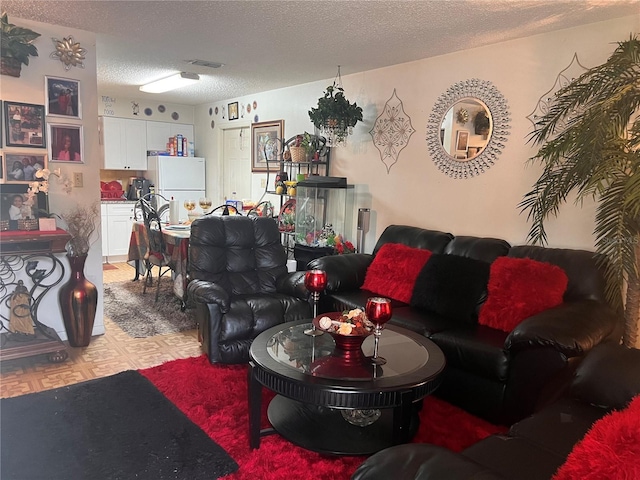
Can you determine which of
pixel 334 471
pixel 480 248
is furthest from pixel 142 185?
pixel 334 471

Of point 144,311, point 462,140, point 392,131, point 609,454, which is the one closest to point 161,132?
point 144,311

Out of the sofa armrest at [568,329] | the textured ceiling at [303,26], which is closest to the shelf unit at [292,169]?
the textured ceiling at [303,26]

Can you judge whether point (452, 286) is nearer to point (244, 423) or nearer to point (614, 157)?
point (614, 157)

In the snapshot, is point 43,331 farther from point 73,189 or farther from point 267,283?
point 267,283

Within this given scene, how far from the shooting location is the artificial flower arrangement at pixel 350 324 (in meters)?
2.14

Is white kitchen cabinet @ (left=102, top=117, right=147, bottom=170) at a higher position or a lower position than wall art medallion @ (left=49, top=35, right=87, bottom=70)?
lower

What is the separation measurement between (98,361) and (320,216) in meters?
2.43

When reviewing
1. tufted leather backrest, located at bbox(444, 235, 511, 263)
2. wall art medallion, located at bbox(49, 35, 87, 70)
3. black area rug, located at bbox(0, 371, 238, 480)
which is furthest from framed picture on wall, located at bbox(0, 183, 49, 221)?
tufted leather backrest, located at bbox(444, 235, 511, 263)

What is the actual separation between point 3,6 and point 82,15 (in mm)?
473

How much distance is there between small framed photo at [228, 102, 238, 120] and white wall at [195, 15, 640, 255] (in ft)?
4.79

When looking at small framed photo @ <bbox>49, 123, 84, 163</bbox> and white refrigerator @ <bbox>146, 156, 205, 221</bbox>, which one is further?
white refrigerator @ <bbox>146, 156, 205, 221</bbox>

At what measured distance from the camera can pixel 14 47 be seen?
3.14 meters

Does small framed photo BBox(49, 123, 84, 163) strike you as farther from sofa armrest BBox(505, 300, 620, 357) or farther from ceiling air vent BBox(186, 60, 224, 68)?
sofa armrest BBox(505, 300, 620, 357)

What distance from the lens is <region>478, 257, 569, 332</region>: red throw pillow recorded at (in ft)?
9.02
